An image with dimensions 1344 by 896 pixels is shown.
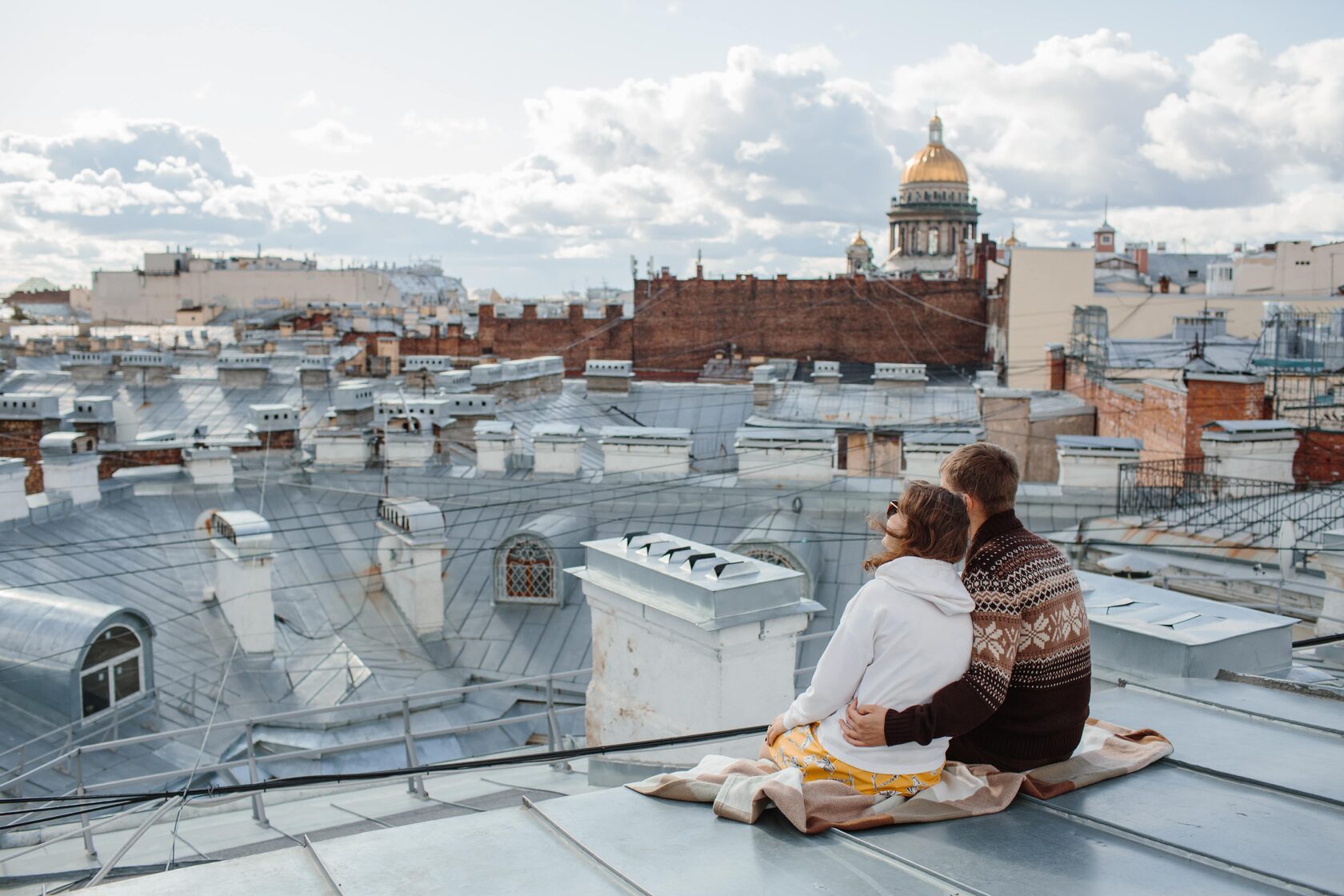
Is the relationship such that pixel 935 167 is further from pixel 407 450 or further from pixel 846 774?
pixel 846 774

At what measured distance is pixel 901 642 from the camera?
3.63 meters

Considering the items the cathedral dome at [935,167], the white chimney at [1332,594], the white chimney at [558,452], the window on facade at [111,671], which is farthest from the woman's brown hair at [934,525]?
the cathedral dome at [935,167]

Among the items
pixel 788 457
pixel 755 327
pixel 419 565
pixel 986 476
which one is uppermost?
pixel 755 327

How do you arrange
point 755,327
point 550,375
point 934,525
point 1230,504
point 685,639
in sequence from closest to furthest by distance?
point 934,525 → point 685,639 → point 1230,504 → point 550,375 → point 755,327

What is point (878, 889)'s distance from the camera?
3.27 meters

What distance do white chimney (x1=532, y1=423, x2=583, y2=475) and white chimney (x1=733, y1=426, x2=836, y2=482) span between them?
2.14 metres

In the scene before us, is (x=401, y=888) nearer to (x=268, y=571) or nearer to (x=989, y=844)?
(x=989, y=844)

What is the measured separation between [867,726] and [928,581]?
47 centimetres

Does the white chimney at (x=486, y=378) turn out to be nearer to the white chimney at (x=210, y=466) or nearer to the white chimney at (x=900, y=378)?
the white chimney at (x=210, y=466)

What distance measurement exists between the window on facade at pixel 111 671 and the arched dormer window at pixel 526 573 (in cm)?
383

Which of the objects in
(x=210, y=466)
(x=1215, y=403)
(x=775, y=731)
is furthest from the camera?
(x=1215, y=403)

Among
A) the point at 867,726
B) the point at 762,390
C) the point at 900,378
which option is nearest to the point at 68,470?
the point at 762,390

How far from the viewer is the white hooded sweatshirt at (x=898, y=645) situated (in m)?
3.59

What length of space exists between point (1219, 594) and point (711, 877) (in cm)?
788
